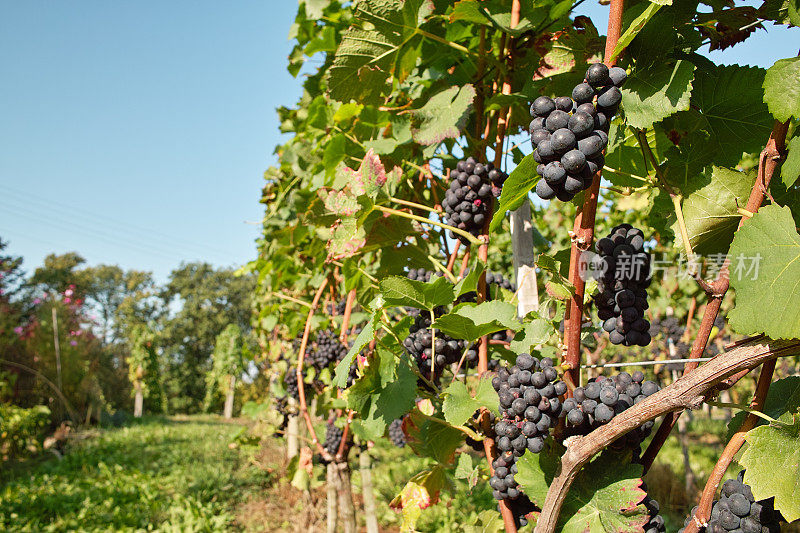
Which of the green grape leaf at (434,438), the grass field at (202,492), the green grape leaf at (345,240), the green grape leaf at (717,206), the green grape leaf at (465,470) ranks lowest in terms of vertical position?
the grass field at (202,492)

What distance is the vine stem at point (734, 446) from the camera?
85cm

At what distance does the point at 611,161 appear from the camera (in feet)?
3.97

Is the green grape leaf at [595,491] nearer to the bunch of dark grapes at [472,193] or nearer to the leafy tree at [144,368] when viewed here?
the bunch of dark grapes at [472,193]

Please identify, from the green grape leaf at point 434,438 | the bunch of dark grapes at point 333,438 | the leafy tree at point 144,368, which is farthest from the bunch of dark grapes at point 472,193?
the leafy tree at point 144,368

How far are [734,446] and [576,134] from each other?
1.99 feet

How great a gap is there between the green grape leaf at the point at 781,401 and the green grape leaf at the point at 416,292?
2.05 ft

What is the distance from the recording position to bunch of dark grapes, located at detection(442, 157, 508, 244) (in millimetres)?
1327

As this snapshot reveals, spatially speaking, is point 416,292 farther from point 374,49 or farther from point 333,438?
A: point 333,438

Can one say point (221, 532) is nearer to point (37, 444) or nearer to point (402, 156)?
point (402, 156)

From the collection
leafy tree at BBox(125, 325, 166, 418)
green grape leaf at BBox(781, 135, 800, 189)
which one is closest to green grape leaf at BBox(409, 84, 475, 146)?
green grape leaf at BBox(781, 135, 800, 189)

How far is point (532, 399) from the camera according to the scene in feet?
3.11

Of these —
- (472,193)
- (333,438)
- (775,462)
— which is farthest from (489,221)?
(333,438)

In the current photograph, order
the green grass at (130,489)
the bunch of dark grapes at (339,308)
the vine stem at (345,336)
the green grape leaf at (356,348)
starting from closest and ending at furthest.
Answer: the green grape leaf at (356,348) < the vine stem at (345,336) < the bunch of dark grapes at (339,308) < the green grass at (130,489)

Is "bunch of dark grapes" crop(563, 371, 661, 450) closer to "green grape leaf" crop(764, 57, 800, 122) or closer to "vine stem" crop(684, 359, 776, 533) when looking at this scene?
"vine stem" crop(684, 359, 776, 533)
